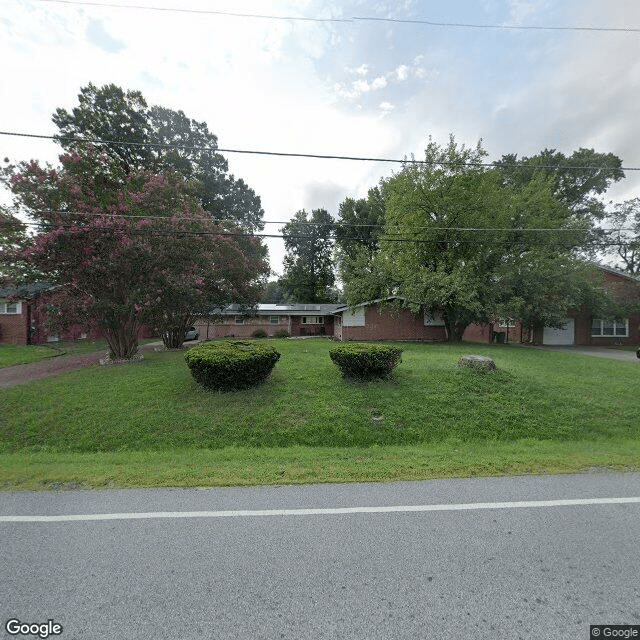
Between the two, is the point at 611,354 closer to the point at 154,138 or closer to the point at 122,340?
the point at 122,340

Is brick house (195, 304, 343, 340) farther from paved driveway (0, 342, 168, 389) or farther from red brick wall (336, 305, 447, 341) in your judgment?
paved driveway (0, 342, 168, 389)

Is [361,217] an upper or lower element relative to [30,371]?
upper

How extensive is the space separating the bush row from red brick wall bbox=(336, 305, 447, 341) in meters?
13.8

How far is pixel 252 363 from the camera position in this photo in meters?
7.48

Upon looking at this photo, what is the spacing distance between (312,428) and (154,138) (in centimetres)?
2944

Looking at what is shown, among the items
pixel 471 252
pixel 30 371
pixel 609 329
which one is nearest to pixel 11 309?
pixel 30 371

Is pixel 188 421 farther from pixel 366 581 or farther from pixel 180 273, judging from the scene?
pixel 180 273

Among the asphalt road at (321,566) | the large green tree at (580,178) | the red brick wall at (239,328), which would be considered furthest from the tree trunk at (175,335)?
the large green tree at (580,178)

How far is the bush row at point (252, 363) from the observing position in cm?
733

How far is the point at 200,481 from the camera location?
164 inches

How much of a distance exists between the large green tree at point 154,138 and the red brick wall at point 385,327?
945 centimetres

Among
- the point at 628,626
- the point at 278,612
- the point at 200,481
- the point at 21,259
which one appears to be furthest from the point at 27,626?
the point at 21,259

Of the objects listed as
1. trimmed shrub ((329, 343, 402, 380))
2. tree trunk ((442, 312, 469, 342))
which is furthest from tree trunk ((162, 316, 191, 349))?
tree trunk ((442, 312, 469, 342))

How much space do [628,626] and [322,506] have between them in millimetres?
2397
